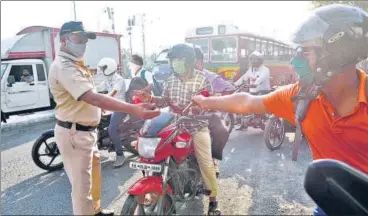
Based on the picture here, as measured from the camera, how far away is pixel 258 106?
168 centimetres

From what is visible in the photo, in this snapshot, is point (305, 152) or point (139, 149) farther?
point (305, 152)

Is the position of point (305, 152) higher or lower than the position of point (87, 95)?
lower

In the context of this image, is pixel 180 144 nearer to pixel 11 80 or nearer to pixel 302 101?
pixel 302 101

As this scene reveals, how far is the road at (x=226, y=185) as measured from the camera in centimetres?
352

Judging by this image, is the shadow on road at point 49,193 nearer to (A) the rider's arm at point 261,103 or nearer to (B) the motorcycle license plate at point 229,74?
(A) the rider's arm at point 261,103

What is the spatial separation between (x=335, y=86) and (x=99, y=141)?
14.1 ft

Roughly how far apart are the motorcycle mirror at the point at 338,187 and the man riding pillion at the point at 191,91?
2034 mm

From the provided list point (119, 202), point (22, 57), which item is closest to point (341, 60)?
point (119, 202)

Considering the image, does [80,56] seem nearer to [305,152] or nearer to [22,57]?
[305,152]

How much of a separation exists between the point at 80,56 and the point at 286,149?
439cm

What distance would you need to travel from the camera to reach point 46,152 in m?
4.93

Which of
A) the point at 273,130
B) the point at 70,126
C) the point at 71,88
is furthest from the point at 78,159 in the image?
the point at 273,130

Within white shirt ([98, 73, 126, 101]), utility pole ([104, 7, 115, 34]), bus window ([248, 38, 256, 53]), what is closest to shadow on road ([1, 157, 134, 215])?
white shirt ([98, 73, 126, 101])

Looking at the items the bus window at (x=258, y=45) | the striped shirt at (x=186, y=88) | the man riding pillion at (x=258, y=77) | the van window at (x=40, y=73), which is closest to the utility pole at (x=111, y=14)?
the van window at (x=40, y=73)
